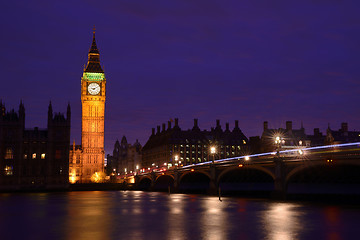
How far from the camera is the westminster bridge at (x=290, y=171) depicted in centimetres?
5612

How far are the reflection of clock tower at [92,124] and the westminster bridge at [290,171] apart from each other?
6810 centimetres

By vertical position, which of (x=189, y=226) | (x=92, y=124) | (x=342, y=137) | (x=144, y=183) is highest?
(x=92, y=124)

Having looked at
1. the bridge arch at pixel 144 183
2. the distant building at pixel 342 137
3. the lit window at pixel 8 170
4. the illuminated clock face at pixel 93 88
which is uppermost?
the illuminated clock face at pixel 93 88

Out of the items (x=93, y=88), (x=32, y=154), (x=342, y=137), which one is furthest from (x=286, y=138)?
(x=93, y=88)

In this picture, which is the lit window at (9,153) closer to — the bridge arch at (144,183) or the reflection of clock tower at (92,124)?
the bridge arch at (144,183)

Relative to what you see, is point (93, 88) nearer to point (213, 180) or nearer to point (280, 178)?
point (213, 180)

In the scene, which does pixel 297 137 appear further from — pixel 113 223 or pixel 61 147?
pixel 113 223

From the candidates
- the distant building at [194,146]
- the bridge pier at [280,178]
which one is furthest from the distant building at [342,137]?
the bridge pier at [280,178]

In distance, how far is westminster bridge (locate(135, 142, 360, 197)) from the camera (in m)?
56.1

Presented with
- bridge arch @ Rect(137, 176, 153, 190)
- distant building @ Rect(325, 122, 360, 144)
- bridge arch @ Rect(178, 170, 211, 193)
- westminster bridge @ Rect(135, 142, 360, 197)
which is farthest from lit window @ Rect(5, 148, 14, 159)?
distant building @ Rect(325, 122, 360, 144)

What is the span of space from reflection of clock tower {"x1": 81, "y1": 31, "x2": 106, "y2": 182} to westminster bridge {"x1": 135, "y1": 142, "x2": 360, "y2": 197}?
223 feet

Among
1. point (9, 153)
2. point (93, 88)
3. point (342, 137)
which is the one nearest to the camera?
point (342, 137)

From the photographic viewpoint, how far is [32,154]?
141m

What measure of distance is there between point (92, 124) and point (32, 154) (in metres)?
54.8
